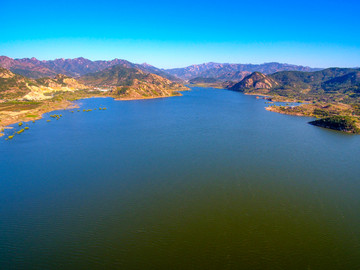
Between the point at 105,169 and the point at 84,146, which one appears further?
the point at 84,146

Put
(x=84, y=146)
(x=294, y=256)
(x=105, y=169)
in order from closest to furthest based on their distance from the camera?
(x=294, y=256), (x=105, y=169), (x=84, y=146)

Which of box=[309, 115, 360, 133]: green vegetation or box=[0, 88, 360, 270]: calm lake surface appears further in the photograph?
box=[309, 115, 360, 133]: green vegetation

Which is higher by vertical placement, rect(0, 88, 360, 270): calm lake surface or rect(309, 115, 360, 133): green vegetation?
rect(309, 115, 360, 133): green vegetation

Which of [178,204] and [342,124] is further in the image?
[342,124]

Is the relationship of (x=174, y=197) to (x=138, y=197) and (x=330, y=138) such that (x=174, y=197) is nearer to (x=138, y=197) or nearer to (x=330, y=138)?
(x=138, y=197)

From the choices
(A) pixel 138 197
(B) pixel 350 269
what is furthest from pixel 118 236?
(B) pixel 350 269

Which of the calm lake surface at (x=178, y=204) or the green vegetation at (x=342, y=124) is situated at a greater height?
the green vegetation at (x=342, y=124)

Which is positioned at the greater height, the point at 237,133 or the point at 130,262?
the point at 237,133

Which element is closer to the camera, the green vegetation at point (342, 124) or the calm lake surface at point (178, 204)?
the calm lake surface at point (178, 204)
